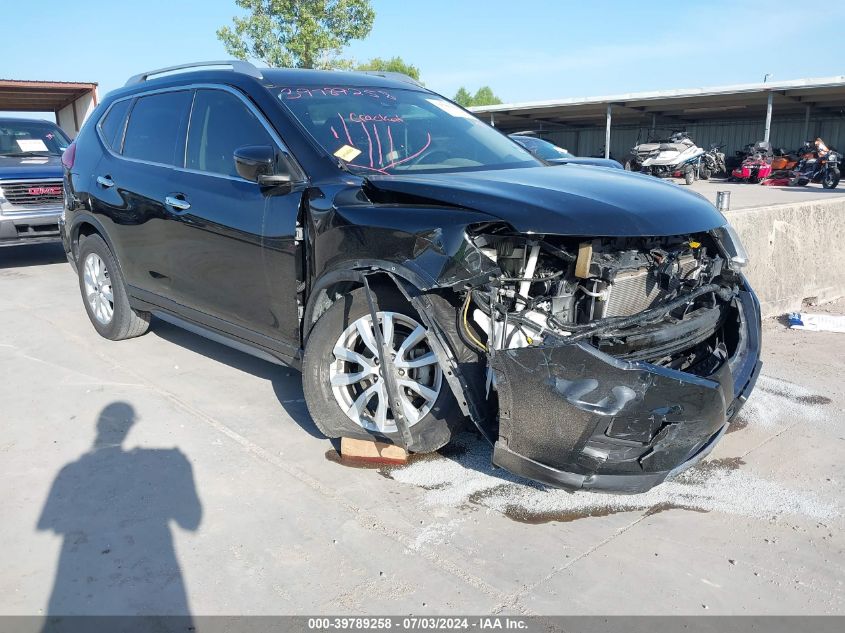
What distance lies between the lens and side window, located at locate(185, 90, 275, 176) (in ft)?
13.1

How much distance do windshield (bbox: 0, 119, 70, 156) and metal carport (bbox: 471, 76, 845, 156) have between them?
74.5 feet

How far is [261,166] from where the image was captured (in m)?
3.54

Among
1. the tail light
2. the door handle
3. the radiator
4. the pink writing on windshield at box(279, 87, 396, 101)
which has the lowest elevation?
the radiator

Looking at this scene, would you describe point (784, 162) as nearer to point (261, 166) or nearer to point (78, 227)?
point (78, 227)

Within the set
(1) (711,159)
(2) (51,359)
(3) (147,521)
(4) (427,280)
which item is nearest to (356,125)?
(4) (427,280)

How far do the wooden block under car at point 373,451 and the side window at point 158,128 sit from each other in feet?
6.92

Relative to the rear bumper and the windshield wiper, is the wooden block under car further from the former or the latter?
the windshield wiper

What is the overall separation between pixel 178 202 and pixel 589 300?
2609mm

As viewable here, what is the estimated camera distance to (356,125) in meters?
3.95

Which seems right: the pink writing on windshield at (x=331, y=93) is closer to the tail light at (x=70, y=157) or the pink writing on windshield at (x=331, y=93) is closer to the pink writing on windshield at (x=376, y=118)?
the pink writing on windshield at (x=376, y=118)

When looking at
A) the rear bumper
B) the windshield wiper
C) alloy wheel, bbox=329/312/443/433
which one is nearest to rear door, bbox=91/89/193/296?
alloy wheel, bbox=329/312/443/433

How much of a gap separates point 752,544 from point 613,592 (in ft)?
2.44

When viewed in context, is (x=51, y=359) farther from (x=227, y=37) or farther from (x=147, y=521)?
(x=227, y=37)

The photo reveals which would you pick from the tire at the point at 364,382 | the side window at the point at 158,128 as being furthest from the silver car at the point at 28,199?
the tire at the point at 364,382
